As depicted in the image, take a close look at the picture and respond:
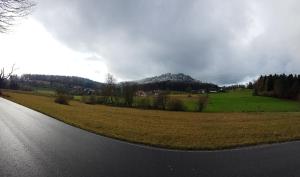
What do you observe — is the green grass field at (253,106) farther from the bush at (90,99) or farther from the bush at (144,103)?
the bush at (90,99)

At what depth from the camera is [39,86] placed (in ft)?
500

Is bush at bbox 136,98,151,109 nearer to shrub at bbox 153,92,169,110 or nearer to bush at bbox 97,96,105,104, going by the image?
shrub at bbox 153,92,169,110

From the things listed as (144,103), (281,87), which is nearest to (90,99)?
(144,103)

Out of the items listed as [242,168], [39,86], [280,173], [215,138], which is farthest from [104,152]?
[39,86]

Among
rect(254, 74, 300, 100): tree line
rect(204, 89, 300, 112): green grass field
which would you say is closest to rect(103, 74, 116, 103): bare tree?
rect(204, 89, 300, 112): green grass field

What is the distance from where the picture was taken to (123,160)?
945 centimetres

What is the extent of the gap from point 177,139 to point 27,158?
759 centimetres

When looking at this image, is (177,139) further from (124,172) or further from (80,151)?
(124,172)

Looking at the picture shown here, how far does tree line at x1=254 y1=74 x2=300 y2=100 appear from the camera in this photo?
8694cm

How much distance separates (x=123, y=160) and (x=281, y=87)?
288 feet

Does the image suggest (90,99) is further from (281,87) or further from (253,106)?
(281,87)

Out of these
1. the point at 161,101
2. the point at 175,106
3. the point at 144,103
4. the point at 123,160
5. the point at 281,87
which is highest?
the point at 281,87

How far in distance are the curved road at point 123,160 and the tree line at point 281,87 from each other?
80722mm

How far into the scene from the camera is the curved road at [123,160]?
8.08 metres
